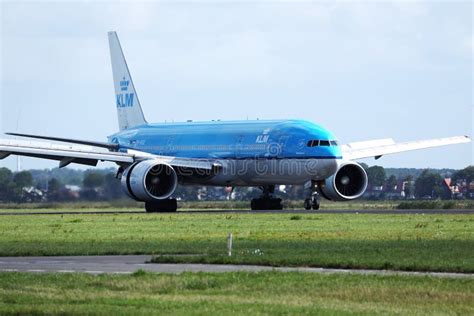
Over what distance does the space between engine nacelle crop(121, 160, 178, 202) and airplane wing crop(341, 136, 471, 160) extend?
12.2m

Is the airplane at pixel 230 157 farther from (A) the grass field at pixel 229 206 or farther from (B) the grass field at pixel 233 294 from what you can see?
(B) the grass field at pixel 233 294

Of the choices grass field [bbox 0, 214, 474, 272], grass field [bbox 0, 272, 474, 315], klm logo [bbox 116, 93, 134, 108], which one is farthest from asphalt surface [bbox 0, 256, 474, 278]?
klm logo [bbox 116, 93, 134, 108]

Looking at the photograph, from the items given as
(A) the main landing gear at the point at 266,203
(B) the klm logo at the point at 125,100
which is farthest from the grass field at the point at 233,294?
(B) the klm logo at the point at 125,100

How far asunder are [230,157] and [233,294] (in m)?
45.8

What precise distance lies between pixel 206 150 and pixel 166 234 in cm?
2797

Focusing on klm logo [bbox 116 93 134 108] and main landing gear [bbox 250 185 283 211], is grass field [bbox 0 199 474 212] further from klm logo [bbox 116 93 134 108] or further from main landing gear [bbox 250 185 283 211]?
klm logo [bbox 116 93 134 108]

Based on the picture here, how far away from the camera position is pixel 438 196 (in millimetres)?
95688

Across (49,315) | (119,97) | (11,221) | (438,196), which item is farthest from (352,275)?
(438,196)

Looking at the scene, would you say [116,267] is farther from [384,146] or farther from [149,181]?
[384,146]

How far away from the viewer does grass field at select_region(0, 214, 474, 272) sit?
33719 millimetres

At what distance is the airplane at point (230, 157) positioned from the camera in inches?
2685

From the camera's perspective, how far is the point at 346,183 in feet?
237

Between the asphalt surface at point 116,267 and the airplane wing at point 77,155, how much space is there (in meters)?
32.2

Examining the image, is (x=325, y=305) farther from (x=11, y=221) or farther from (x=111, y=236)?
(x=11, y=221)
